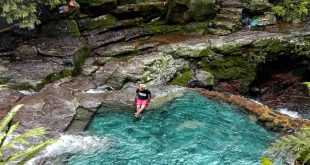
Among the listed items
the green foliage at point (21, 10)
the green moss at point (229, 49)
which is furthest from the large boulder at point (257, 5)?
the green foliage at point (21, 10)

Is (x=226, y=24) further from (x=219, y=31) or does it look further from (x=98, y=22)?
(x=98, y=22)

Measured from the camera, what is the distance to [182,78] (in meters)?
18.4

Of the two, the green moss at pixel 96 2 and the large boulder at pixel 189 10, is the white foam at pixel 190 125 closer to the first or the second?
the large boulder at pixel 189 10

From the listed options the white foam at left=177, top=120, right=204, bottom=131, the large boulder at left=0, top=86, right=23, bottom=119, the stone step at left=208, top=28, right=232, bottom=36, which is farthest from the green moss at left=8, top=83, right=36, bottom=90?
the stone step at left=208, top=28, right=232, bottom=36

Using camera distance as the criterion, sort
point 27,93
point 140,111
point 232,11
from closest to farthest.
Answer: point 140,111 → point 27,93 → point 232,11

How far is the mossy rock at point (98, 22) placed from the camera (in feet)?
71.2

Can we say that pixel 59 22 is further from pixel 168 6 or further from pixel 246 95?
pixel 246 95

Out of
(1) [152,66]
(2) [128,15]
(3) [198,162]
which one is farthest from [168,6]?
(3) [198,162]

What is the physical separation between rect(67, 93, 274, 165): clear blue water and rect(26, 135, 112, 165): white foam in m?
0.27

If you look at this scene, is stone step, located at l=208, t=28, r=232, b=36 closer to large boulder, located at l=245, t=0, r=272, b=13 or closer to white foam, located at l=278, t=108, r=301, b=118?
large boulder, located at l=245, t=0, r=272, b=13

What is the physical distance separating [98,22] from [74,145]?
9696mm

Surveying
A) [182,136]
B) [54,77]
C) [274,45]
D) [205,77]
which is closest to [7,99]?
[54,77]

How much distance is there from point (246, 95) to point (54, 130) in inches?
338

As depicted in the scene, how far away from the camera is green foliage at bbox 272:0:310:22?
22656mm
